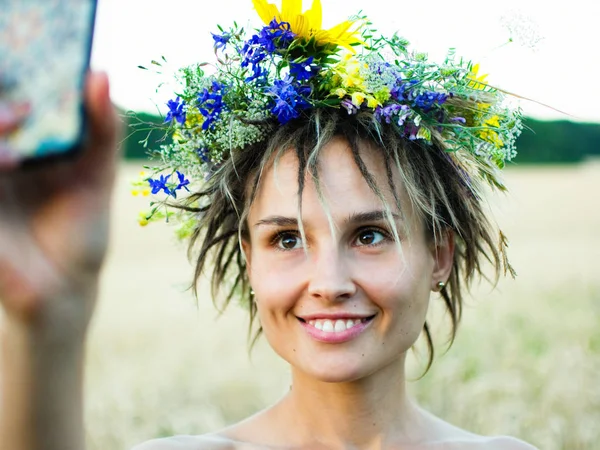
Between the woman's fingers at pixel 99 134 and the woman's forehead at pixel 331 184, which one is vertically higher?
the woman's forehead at pixel 331 184

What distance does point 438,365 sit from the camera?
24.8 ft

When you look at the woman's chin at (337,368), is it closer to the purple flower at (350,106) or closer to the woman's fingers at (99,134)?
the purple flower at (350,106)

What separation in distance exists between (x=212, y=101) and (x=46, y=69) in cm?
201

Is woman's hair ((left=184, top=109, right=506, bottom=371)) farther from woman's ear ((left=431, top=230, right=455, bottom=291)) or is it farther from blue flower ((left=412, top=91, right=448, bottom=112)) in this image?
blue flower ((left=412, top=91, right=448, bottom=112))

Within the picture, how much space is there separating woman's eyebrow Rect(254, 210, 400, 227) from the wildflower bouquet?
1.21 ft

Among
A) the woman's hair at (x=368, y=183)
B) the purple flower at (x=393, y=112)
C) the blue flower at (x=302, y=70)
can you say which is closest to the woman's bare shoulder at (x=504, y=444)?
the woman's hair at (x=368, y=183)

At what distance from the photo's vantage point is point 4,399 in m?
1.72

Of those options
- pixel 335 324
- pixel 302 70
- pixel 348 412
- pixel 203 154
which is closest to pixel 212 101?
pixel 203 154

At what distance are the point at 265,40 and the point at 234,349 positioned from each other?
204 inches

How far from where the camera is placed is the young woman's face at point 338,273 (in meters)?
3.16

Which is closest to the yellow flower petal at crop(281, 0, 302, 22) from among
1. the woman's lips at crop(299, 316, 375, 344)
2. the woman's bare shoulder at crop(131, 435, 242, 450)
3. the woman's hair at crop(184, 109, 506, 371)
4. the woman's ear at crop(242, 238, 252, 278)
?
the woman's hair at crop(184, 109, 506, 371)

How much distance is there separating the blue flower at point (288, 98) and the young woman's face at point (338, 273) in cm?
16

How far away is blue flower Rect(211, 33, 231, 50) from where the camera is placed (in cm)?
348

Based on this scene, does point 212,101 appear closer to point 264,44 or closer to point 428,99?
point 264,44
